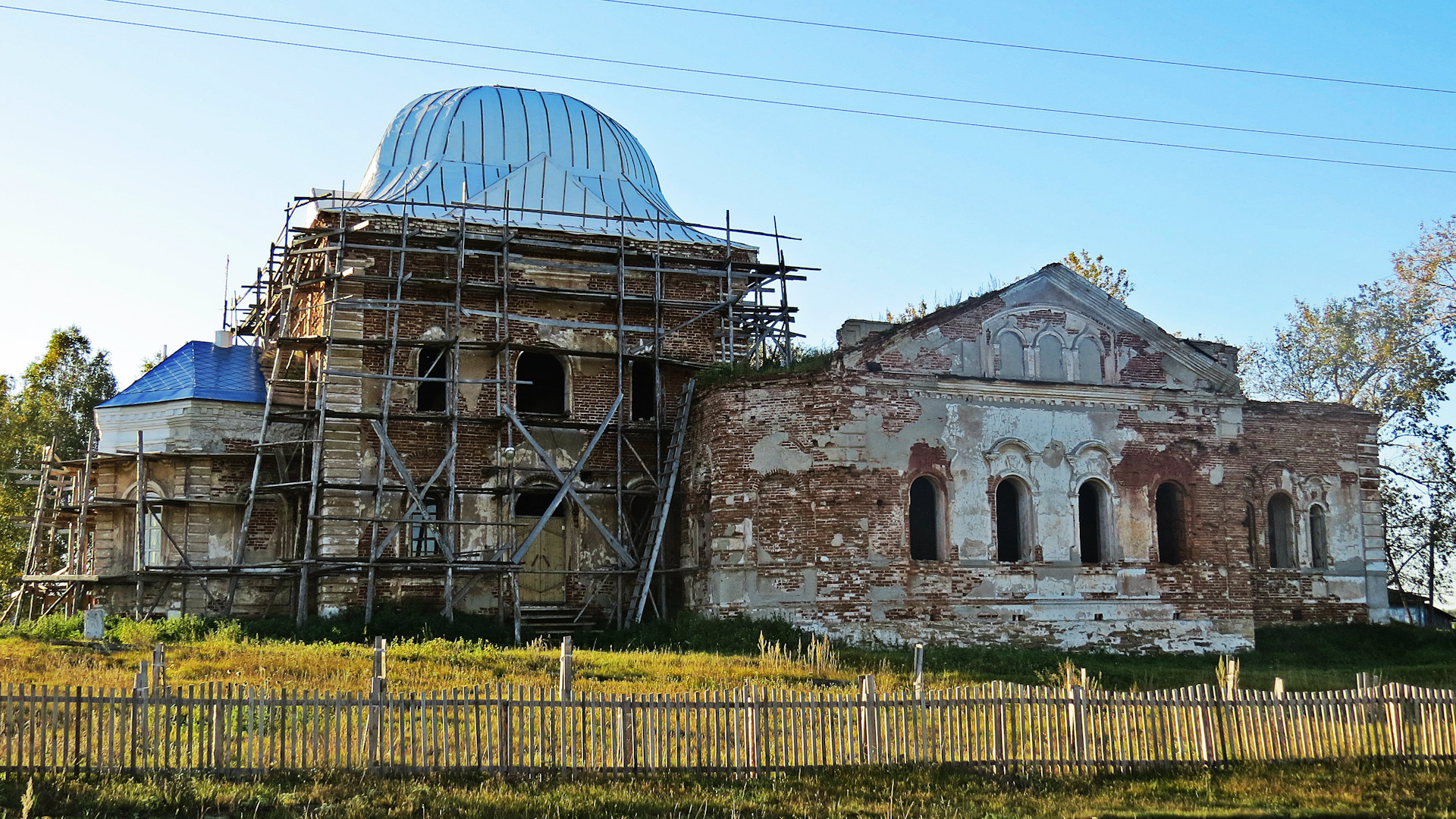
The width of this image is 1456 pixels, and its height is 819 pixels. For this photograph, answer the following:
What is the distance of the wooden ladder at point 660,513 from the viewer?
22.6 meters

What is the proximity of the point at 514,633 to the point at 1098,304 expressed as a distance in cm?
1172

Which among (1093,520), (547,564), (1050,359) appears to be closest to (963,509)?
(1093,520)

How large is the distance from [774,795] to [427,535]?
13341 mm

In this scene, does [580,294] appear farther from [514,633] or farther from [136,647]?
[136,647]

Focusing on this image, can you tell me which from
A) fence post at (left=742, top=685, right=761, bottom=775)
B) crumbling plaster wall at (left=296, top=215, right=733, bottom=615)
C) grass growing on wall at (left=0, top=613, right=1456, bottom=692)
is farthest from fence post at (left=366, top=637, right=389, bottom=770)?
crumbling plaster wall at (left=296, top=215, right=733, bottom=615)

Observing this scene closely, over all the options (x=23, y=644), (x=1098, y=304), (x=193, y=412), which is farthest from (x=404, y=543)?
(x=1098, y=304)

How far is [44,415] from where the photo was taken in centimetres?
3641

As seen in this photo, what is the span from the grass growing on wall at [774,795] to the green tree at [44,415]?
91.1 feet

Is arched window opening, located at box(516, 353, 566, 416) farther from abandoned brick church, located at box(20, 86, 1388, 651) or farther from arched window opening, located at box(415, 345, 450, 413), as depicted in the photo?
arched window opening, located at box(415, 345, 450, 413)

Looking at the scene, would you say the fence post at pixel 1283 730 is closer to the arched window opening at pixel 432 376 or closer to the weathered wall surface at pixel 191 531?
the arched window opening at pixel 432 376

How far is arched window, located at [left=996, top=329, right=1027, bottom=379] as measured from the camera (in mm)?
22703

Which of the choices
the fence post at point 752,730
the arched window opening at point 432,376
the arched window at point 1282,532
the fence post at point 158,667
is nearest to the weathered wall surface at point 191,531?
the arched window opening at point 432,376

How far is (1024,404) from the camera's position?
891 inches

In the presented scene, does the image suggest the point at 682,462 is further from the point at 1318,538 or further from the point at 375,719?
the point at 375,719
